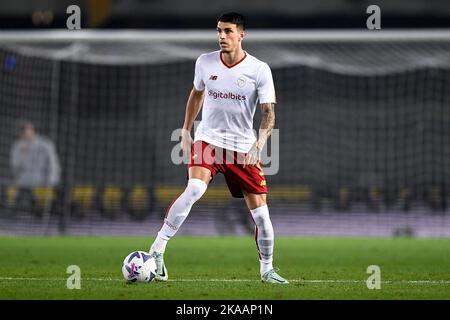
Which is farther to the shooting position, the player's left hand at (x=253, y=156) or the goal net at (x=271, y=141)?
the goal net at (x=271, y=141)

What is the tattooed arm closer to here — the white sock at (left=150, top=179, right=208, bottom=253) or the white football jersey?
the white football jersey

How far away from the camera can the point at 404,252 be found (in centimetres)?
1255

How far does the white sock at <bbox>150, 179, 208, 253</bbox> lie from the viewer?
8.09 m

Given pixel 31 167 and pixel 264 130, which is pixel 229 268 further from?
pixel 31 167

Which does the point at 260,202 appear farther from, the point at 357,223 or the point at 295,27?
the point at 295,27

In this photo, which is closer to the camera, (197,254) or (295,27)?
(197,254)

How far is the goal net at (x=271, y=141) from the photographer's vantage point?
17422mm

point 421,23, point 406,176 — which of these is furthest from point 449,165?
point 421,23

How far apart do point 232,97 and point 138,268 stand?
1.78 meters

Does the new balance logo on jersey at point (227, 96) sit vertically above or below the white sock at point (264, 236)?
above

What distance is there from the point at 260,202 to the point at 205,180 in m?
0.56

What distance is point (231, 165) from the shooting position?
27.1 feet

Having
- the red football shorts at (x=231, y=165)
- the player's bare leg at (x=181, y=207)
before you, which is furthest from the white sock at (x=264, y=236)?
the player's bare leg at (x=181, y=207)

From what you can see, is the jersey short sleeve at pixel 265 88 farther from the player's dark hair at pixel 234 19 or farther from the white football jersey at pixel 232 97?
the player's dark hair at pixel 234 19
